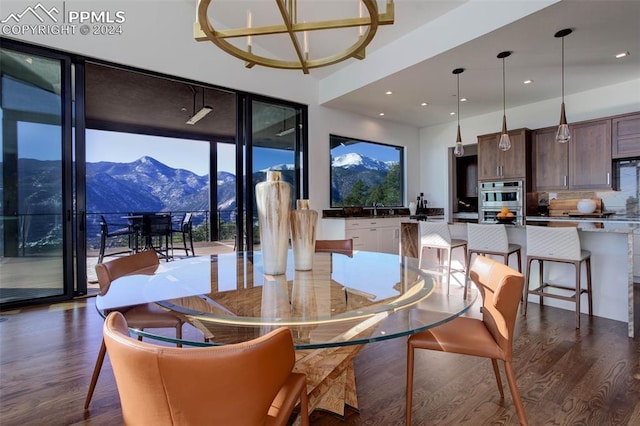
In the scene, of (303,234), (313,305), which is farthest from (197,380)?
(303,234)

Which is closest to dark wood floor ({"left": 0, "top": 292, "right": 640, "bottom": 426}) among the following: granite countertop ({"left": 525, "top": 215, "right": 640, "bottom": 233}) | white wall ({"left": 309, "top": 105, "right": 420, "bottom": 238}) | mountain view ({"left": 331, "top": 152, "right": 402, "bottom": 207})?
granite countertop ({"left": 525, "top": 215, "right": 640, "bottom": 233})

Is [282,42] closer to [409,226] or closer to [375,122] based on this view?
[375,122]

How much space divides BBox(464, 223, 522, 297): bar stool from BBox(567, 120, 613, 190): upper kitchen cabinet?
2466 mm

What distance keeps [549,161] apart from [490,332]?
487cm

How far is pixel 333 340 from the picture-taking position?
1012 mm

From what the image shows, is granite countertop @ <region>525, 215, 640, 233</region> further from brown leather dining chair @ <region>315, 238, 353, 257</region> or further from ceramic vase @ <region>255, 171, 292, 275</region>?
ceramic vase @ <region>255, 171, 292, 275</region>

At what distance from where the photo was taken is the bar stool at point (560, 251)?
275 cm

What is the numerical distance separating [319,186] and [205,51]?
8.43 ft

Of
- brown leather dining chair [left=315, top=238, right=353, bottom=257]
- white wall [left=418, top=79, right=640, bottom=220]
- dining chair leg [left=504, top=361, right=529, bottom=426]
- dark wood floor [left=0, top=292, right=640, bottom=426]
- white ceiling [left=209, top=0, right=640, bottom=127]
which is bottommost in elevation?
dark wood floor [left=0, top=292, right=640, bottom=426]

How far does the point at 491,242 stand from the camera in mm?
3326

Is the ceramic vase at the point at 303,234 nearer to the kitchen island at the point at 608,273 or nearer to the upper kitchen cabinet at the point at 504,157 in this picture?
the kitchen island at the point at 608,273

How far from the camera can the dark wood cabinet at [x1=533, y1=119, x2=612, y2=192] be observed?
4652 mm

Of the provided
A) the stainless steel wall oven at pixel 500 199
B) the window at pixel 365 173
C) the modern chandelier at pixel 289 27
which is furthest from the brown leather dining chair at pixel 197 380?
the stainless steel wall oven at pixel 500 199

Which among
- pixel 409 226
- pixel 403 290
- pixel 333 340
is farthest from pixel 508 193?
pixel 333 340
